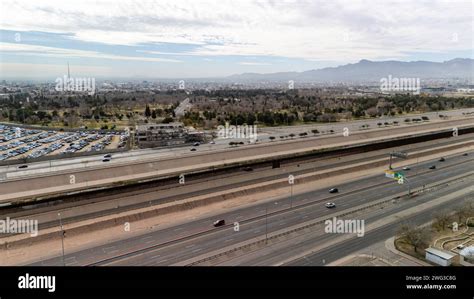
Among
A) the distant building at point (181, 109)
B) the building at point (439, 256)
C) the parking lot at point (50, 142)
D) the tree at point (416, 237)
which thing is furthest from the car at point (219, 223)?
the distant building at point (181, 109)

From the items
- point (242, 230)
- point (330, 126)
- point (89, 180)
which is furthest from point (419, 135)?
point (89, 180)

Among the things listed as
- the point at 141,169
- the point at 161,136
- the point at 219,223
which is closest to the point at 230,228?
the point at 219,223

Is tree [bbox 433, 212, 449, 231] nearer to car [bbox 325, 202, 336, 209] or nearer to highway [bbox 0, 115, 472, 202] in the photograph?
car [bbox 325, 202, 336, 209]

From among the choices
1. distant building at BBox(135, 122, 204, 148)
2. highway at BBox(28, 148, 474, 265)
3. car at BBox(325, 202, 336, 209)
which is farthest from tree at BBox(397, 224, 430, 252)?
distant building at BBox(135, 122, 204, 148)

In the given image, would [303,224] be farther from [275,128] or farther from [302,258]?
[275,128]

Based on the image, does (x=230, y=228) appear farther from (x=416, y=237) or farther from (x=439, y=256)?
(x=439, y=256)
